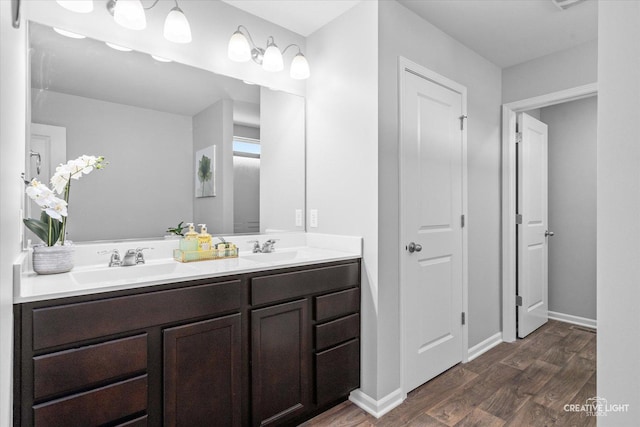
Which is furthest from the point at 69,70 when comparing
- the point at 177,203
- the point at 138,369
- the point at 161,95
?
the point at 138,369

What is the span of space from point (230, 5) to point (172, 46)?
49cm

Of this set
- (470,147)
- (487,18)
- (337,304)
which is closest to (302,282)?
(337,304)

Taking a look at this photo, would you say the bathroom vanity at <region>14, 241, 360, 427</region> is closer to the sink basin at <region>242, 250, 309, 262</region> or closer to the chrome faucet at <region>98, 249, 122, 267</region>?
the sink basin at <region>242, 250, 309, 262</region>

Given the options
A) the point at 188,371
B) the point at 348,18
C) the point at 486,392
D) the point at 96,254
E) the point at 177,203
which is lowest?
the point at 486,392

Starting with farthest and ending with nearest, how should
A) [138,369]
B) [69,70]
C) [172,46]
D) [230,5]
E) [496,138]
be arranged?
[496,138], [230,5], [172,46], [69,70], [138,369]

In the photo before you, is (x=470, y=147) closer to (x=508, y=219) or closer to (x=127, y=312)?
(x=508, y=219)

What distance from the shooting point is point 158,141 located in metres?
1.93

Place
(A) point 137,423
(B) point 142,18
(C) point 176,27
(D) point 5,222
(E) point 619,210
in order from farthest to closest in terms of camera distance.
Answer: (C) point 176,27, (B) point 142,18, (A) point 137,423, (D) point 5,222, (E) point 619,210

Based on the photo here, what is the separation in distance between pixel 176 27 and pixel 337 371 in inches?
82.0

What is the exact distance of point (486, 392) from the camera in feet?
7.25

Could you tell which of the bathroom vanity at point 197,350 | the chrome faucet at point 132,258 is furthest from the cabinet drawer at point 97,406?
the chrome faucet at point 132,258

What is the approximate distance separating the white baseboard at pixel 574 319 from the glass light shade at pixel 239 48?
13.0 feet

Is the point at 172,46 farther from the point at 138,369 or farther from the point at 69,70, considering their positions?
the point at 138,369

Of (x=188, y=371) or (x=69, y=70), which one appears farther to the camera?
(x=69, y=70)
